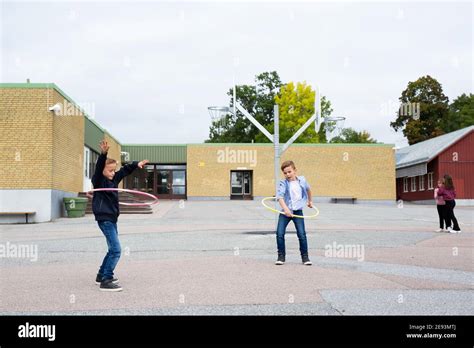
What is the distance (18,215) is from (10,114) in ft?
13.9

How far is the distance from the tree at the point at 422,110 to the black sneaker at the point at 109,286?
201 feet

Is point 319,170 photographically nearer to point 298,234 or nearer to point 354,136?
point 298,234

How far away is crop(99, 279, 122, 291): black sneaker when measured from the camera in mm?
6984

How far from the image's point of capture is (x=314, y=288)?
23.1 ft

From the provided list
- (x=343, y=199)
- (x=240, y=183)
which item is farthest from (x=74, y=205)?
(x=343, y=199)

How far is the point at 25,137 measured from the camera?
70.8ft

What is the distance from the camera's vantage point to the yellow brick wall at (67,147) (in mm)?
22406

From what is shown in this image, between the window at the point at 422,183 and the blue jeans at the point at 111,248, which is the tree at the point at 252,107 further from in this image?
the blue jeans at the point at 111,248

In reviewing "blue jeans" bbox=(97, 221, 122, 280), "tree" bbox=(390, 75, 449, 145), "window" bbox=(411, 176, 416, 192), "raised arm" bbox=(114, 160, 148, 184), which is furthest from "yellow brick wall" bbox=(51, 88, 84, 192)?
"tree" bbox=(390, 75, 449, 145)

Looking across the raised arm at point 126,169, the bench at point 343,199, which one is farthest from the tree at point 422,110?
the raised arm at point 126,169

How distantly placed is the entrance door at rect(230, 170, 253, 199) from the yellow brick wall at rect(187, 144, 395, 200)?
727mm
